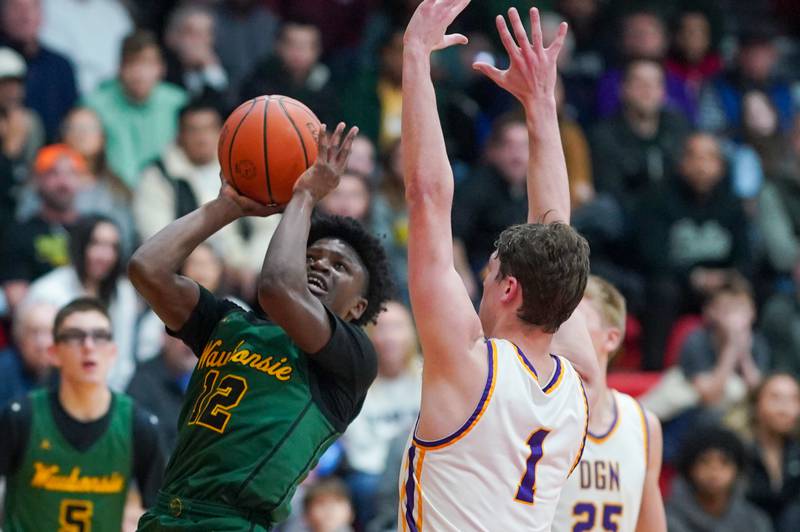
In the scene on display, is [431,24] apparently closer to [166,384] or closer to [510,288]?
[510,288]

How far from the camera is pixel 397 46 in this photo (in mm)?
11453

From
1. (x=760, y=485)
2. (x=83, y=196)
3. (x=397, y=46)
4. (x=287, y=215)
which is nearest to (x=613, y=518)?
(x=287, y=215)

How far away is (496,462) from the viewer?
420cm

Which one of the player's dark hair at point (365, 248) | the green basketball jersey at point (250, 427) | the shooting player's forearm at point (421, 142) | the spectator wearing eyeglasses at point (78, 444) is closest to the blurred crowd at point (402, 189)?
the spectator wearing eyeglasses at point (78, 444)

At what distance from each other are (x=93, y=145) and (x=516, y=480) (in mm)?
6292

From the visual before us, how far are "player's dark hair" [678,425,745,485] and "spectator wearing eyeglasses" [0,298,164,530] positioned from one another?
152 inches

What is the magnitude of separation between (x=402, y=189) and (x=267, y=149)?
5.78 meters

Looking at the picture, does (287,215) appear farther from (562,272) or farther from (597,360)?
(597,360)

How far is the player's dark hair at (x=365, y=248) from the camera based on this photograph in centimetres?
505

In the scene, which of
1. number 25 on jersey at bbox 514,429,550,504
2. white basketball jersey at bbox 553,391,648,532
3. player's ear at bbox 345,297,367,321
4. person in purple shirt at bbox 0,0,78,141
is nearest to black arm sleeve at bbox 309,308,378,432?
player's ear at bbox 345,297,367,321

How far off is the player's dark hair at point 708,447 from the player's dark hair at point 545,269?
4.93 m

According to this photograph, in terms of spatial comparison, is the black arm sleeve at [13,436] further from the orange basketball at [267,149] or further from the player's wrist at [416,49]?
the player's wrist at [416,49]

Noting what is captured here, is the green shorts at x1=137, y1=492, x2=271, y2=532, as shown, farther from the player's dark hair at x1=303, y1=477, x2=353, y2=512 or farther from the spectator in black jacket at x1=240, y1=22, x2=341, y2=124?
the spectator in black jacket at x1=240, y1=22, x2=341, y2=124

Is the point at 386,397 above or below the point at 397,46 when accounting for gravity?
below
